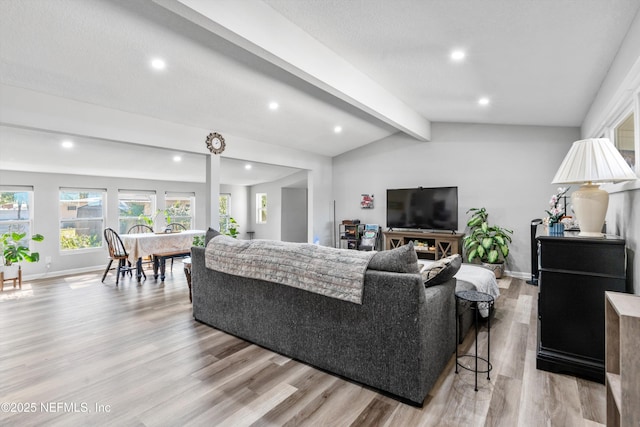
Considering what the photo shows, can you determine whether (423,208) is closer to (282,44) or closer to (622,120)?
(622,120)

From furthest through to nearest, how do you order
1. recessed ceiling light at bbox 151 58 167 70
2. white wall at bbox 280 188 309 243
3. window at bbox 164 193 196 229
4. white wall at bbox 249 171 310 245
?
white wall at bbox 280 188 309 243 < white wall at bbox 249 171 310 245 < window at bbox 164 193 196 229 < recessed ceiling light at bbox 151 58 167 70

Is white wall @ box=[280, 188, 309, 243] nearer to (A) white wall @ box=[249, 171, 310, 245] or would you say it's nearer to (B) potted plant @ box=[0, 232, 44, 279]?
(A) white wall @ box=[249, 171, 310, 245]

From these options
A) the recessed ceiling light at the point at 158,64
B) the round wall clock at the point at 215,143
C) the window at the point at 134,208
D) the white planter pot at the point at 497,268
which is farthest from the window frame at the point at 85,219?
the white planter pot at the point at 497,268

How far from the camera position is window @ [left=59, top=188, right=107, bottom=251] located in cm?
602

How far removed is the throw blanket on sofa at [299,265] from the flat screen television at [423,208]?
12.9 ft

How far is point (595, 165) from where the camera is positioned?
205 centimetres

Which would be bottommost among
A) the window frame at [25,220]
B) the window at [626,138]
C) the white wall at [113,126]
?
the window frame at [25,220]

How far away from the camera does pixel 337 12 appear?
2.38 metres

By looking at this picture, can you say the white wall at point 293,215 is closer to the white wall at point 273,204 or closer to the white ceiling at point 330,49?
the white wall at point 273,204

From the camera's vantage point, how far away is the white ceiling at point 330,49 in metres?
2.19

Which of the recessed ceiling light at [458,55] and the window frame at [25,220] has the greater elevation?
the recessed ceiling light at [458,55]

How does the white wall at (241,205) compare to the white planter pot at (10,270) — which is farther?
the white wall at (241,205)

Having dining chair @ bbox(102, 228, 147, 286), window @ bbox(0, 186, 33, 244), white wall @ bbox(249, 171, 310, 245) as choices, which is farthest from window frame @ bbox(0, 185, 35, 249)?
white wall @ bbox(249, 171, 310, 245)

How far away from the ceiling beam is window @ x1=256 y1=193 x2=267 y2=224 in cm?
559
